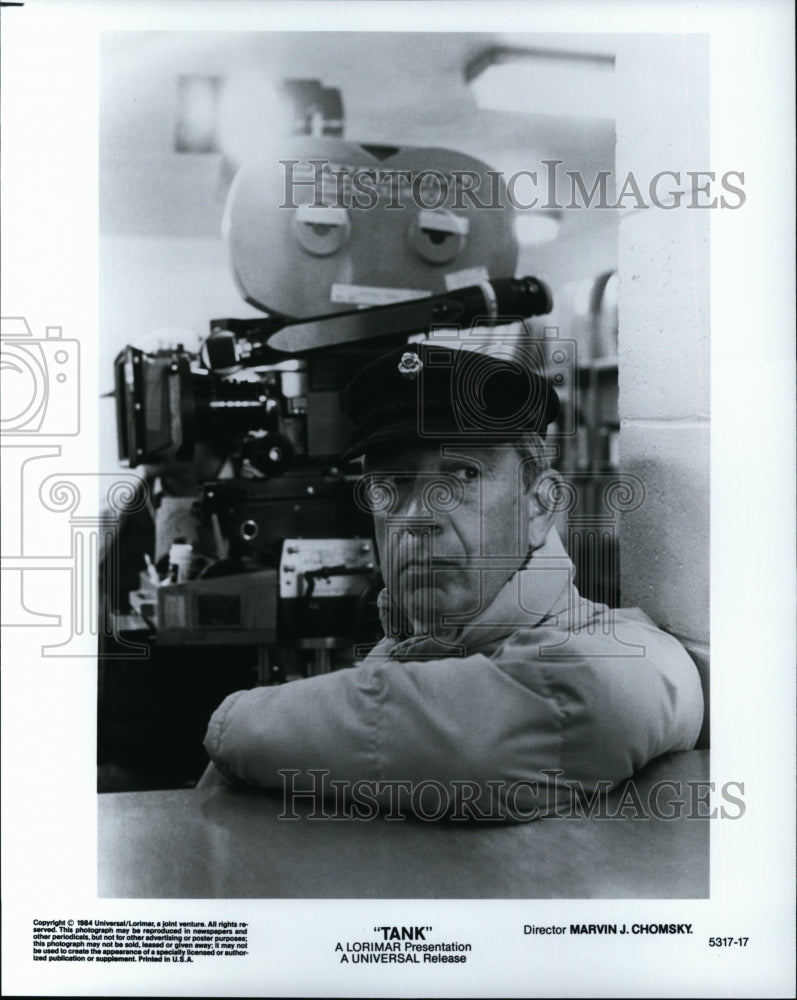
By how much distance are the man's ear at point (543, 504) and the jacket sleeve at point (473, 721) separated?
4.7 inches

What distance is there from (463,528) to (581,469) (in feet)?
Result: 0.61

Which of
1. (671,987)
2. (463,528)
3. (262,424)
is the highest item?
(262,424)

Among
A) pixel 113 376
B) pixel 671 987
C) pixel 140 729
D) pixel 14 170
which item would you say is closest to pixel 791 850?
pixel 671 987

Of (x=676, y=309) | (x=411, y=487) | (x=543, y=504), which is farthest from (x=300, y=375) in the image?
(x=676, y=309)

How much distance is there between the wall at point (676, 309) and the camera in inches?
44.4

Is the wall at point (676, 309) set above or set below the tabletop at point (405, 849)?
above

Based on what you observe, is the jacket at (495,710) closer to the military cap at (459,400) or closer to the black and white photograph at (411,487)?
the black and white photograph at (411,487)

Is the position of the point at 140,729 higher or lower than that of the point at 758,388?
lower

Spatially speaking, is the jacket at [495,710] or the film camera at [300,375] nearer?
the jacket at [495,710]

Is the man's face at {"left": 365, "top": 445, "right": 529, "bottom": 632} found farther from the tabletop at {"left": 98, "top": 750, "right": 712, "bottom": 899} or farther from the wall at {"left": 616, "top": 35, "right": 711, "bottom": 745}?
the tabletop at {"left": 98, "top": 750, "right": 712, "bottom": 899}

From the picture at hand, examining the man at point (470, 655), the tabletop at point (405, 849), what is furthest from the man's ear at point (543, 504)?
the tabletop at point (405, 849)

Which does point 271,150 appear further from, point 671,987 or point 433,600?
point 671,987

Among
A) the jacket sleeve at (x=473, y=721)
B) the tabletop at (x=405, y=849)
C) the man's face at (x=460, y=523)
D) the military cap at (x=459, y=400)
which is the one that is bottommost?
the tabletop at (x=405, y=849)

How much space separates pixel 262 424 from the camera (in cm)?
119
